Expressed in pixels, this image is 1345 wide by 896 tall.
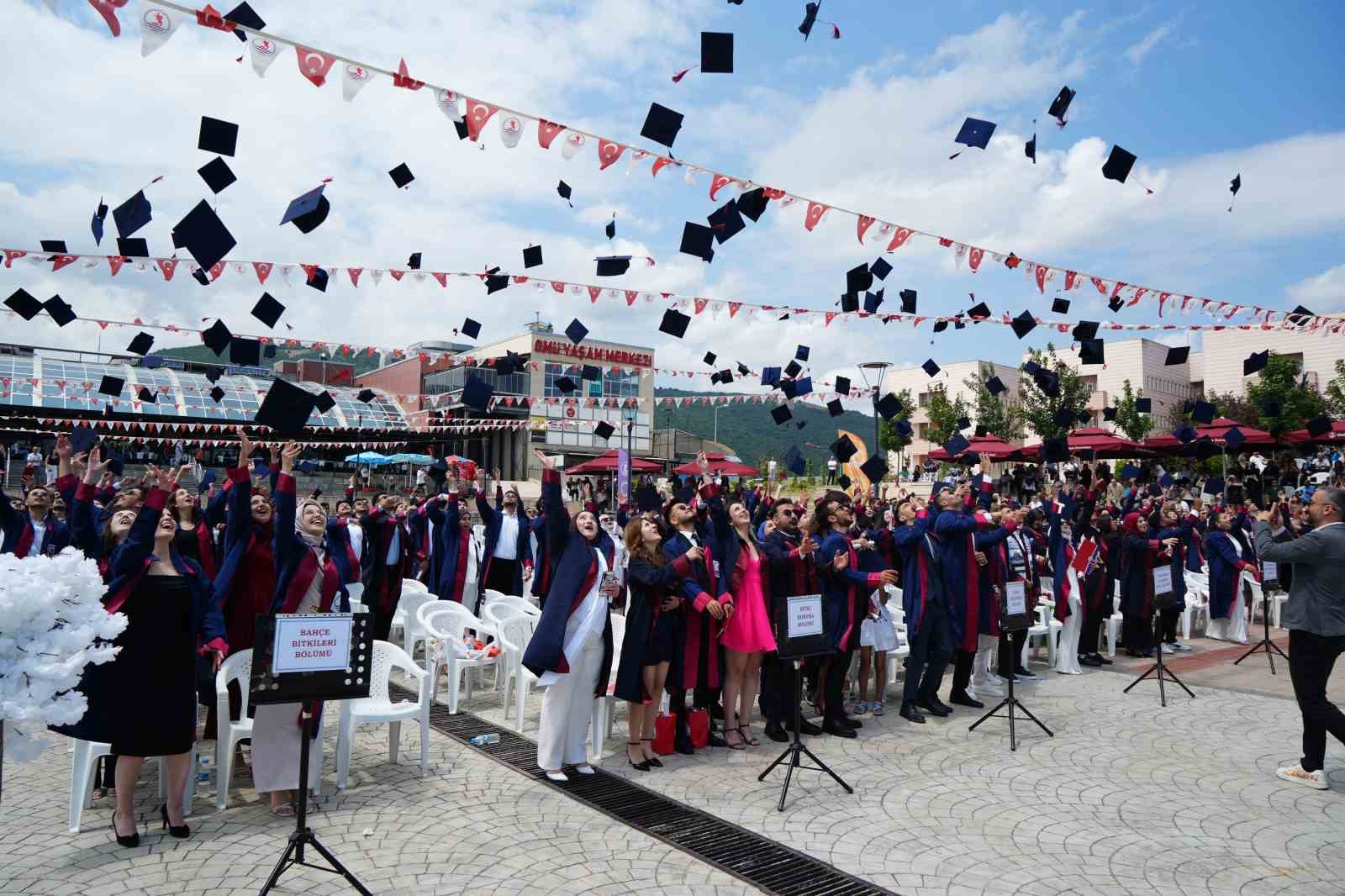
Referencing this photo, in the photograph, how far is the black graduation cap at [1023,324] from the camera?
12898mm

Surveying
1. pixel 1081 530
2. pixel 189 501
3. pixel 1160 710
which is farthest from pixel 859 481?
pixel 189 501

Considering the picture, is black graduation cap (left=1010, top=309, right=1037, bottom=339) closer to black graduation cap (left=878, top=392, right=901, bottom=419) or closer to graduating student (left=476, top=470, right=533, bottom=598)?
black graduation cap (left=878, top=392, right=901, bottom=419)

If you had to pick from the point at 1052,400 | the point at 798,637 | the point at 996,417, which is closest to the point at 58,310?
the point at 798,637

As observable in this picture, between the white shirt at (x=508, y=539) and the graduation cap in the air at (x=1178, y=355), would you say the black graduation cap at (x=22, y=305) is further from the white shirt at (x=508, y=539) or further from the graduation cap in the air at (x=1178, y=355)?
the graduation cap in the air at (x=1178, y=355)

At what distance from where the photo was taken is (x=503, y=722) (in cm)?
693

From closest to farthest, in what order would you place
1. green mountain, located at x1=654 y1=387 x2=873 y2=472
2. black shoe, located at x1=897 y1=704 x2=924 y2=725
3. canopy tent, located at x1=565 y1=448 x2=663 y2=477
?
1. black shoe, located at x1=897 y1=704 x2=924 y2=725
2. canopy tent, located at x1=565 y1=448 x2=663 y2=477
3. green mountain, located at x1=654 y1=387 x2=873 y2=472

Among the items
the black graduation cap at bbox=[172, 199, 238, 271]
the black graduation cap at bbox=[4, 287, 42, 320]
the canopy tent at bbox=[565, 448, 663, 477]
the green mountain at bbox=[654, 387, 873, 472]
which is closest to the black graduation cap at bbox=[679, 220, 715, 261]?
the black graduation cap at bbox=[172, 199, 238, 271]

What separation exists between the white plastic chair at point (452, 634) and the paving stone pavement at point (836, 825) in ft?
2.22

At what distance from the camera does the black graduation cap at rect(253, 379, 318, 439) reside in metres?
5.03

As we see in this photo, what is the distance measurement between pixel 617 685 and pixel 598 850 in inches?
58.9

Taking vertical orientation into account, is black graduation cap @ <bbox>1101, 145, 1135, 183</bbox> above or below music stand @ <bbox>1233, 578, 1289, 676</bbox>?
above

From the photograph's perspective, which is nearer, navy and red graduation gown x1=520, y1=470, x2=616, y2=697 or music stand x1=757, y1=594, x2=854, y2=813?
music stand x1=757, y1=594, x2=854, y2=813

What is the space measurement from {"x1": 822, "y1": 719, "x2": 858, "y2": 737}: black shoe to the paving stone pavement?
0.41 feet

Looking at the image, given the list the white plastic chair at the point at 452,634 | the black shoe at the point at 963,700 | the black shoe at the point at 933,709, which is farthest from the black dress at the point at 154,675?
the black shoe at the point at 963,700
